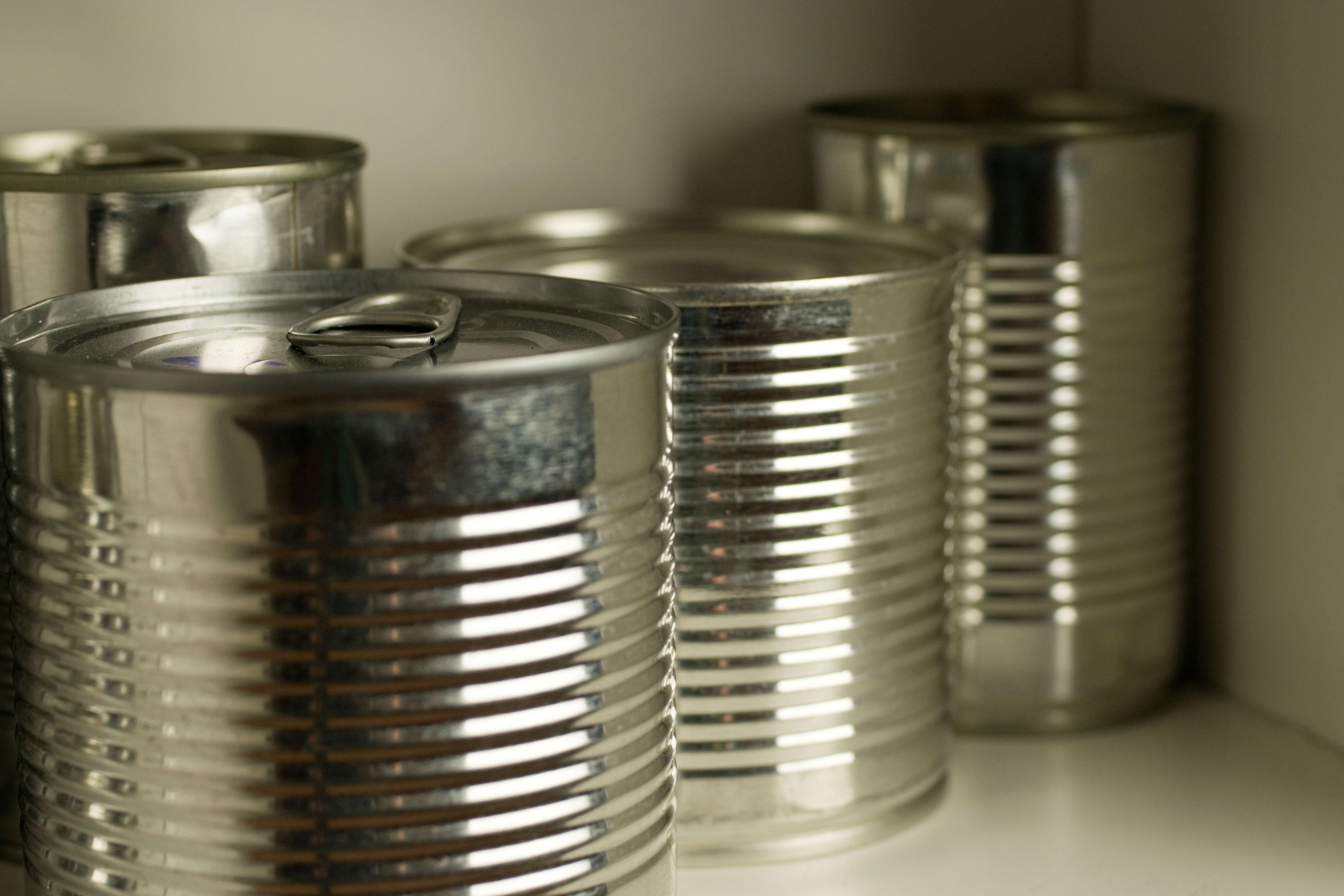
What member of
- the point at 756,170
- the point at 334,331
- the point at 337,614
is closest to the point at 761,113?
the point at 756,170

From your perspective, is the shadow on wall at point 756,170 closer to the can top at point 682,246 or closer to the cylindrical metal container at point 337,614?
the can top at point 682,246

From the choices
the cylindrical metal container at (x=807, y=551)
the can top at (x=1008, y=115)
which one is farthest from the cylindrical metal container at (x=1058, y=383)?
the cylindrical metal container at (x=807, y=551)

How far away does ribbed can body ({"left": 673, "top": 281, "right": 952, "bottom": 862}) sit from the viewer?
1.03 meters

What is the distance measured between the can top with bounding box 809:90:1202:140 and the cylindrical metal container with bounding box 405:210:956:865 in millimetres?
143

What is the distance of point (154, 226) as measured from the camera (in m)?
0.99

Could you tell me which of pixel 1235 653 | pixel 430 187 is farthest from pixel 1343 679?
pixel 430 187

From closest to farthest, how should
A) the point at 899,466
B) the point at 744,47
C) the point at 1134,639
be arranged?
the point at 899,466
the point at 1134,639
the point at 744,47

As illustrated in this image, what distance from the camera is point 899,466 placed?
43.0 inches

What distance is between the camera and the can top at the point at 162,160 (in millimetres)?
978

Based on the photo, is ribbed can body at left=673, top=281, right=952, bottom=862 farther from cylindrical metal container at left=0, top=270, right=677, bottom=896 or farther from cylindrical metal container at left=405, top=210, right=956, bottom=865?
cylindrical metal container at left=0, top=270, right=677, bottom=896

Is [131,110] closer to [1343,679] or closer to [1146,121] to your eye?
[1146,121]

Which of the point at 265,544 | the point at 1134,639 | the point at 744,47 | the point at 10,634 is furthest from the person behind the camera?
the point at 744,47

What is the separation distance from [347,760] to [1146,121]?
86 centimetres

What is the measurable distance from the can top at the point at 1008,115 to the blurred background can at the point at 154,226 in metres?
0.46
